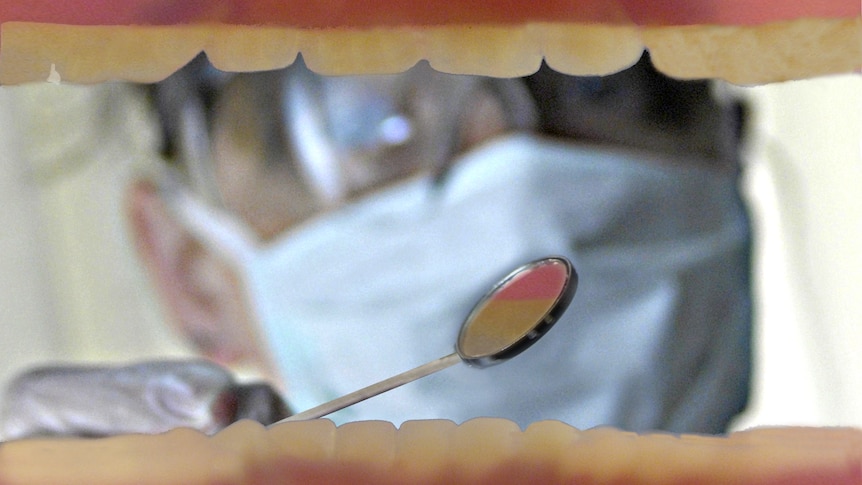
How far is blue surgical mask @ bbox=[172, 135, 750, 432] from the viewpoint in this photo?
738 mm

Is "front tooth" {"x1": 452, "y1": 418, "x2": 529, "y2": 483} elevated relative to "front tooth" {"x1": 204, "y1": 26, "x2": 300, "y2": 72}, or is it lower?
lower

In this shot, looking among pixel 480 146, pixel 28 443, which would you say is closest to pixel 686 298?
pixel 480 146

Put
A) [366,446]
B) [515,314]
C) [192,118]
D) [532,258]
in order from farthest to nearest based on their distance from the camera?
[192,118] → [532,258] → [515,314] → [366,446]

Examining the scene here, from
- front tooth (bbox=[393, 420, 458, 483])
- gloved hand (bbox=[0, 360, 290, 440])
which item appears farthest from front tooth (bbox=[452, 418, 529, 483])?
gloved hand (bbox=[0, 360, 290, 440])

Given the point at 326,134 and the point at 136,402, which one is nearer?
the point at 136,402

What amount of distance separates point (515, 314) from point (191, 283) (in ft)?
2.25

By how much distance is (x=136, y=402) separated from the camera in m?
0.35

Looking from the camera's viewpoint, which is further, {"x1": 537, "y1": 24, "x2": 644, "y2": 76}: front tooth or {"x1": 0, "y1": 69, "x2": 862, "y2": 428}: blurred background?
{"x1": 0, "y1": 69, "x2": 862, "y2": 428}: blurred background

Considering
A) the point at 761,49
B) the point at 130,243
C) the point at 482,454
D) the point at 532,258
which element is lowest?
the point at 482,454

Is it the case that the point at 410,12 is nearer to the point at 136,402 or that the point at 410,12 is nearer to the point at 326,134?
the point at 136,402

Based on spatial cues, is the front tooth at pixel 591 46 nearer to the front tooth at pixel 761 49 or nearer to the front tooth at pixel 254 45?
the front tooth at pixel 761 49

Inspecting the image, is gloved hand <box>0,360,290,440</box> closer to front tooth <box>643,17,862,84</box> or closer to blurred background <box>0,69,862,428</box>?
front tooth <box>643,17,862,84</box>

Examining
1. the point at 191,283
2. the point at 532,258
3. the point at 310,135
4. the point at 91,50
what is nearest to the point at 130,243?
the point at 191,283

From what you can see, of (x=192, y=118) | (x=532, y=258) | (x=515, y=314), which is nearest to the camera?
(x=515, y=314)
